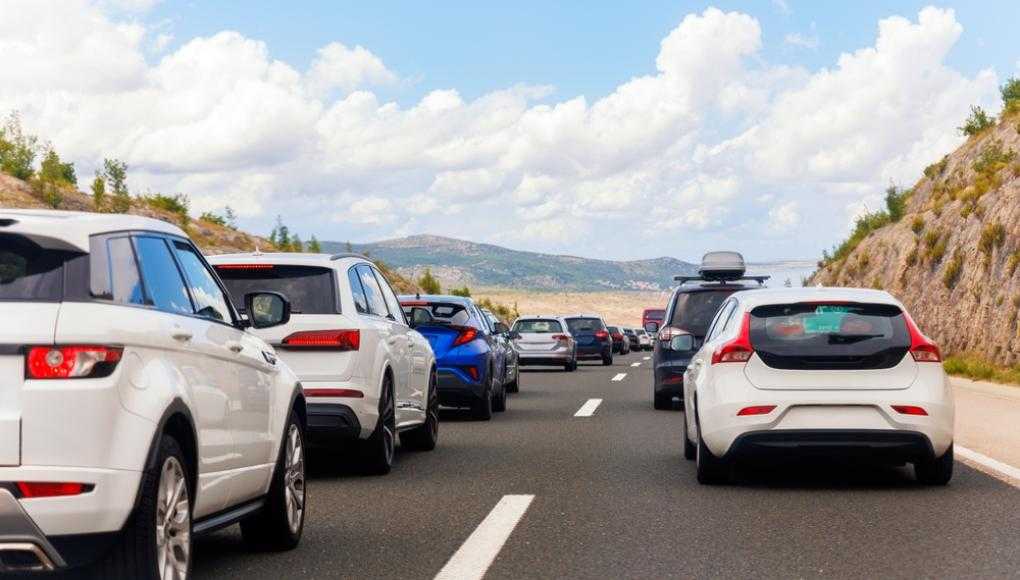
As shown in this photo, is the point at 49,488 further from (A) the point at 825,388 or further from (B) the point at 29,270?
(A) the point at 825,388

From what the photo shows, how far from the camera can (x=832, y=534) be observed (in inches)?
338

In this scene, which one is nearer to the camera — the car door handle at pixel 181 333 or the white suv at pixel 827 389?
the car door handle at pixel 181 333

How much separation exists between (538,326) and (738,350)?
2480 cm

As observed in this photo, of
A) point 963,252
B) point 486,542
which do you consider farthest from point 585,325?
point 486,542

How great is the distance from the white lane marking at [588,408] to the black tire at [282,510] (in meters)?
11.1

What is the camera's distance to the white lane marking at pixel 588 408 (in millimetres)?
19453

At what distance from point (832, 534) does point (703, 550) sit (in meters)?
1.01

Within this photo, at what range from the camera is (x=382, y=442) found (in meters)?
11.8

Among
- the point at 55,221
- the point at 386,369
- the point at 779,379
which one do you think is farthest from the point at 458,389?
the point at 55,221

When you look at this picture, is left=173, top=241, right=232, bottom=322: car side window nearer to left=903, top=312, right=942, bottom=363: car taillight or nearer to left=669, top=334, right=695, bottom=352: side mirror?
left=903, top=312, right=942, bottom=363: car taillight

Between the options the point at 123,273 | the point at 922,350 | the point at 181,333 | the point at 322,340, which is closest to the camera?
the point at 123,273

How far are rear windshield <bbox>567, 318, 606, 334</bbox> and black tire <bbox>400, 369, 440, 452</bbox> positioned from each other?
28.2m

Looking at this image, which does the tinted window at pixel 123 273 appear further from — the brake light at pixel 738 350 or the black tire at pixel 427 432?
the black tire at pixel 427 432

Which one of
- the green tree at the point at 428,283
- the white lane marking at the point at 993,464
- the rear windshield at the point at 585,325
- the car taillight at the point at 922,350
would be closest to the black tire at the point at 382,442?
the car taillight at the point at 922,350
